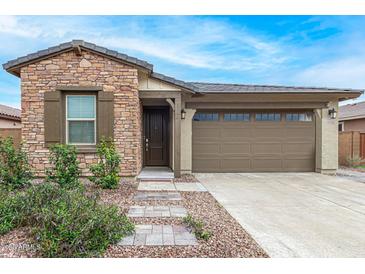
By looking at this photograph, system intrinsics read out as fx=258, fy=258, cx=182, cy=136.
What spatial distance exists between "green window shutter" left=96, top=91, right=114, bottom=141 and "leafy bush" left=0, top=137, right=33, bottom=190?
2.02 meters

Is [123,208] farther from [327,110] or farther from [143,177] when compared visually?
[327,110]

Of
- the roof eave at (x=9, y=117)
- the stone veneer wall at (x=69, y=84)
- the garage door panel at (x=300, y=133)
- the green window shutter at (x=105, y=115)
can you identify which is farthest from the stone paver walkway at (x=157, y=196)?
the roof eave at (x=9, y=117)

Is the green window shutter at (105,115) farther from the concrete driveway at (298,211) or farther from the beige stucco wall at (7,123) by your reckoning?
the beige stucco wall at (7,123)

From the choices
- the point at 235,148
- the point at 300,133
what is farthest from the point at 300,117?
the point at 235,148

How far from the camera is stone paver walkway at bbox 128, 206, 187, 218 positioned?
446 centimetres

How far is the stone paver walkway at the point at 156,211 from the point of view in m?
4.46

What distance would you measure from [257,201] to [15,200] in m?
4.71

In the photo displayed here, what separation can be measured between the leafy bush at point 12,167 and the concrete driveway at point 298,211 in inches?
189

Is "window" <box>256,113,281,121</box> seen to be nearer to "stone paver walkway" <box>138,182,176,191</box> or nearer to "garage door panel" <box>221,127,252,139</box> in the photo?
"garage door panel" <box>221,127,252,139</box>

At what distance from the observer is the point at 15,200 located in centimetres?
425

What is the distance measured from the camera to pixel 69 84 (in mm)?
7387

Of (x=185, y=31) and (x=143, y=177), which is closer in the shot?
(x=143, y=177)
